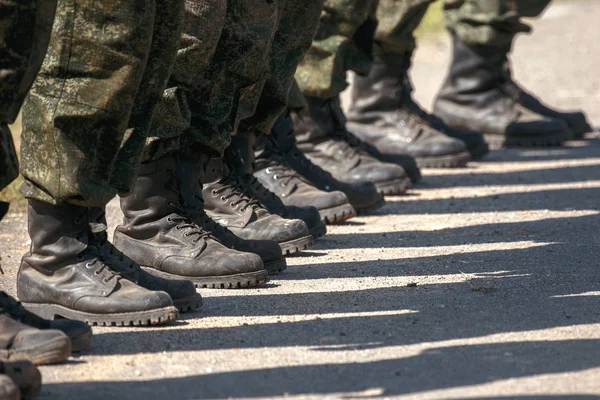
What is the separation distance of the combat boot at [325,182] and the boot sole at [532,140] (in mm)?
1981

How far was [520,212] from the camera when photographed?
461cm

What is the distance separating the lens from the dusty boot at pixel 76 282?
2.84m

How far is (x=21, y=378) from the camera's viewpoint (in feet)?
7.39

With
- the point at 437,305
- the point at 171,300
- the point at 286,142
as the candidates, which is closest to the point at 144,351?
the point at 171,300

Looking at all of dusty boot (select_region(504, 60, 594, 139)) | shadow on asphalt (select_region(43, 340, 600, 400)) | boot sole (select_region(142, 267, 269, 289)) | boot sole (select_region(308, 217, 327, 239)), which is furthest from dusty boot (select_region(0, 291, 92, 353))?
dusty boot (select_region(504, 60, 594, 139))

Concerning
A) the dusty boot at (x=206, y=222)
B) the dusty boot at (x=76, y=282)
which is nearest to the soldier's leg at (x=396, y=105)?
the dusty boot at (x=206, y=222)

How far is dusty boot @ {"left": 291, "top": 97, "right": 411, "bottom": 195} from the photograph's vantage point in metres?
4.86

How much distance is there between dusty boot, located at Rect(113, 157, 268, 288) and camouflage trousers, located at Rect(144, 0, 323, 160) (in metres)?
0.12

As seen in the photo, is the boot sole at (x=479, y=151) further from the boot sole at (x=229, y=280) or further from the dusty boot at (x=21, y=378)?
the dusty boot at (x=21, y=378)

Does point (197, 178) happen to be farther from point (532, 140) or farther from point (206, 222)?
point (532, 140)

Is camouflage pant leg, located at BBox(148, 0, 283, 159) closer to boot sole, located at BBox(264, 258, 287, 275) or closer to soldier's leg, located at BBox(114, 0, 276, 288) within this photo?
soldier's leg, located at BBox(114, 0, 276, 288)

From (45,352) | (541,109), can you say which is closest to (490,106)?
(541,109)

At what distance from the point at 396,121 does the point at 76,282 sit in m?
3.01

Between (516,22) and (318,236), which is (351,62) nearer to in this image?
(318,236)
